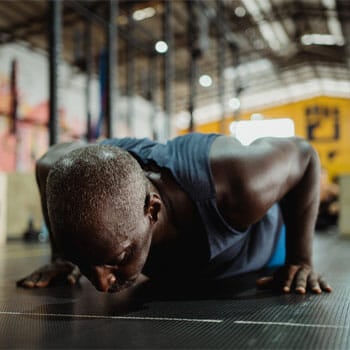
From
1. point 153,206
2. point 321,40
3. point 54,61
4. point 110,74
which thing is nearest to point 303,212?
point 153,206

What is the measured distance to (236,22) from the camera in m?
8.35

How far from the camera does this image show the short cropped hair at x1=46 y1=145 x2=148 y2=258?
900 mm

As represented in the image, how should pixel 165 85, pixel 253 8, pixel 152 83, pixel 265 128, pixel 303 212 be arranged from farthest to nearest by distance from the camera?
1. pixel 265 128
2. pixel 253 8
3. pixel 152 83
4. pixel 165 85
5. pixel 303 212

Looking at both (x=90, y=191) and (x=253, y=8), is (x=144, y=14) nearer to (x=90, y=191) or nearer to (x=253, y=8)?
(x=253, y=8)

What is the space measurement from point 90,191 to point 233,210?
410 millimetres

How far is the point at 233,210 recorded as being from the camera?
1186 millimetres

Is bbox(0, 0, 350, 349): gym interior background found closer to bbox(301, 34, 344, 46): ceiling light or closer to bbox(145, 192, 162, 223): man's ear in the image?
bbox(301, 34, 344, 46): ceiling light

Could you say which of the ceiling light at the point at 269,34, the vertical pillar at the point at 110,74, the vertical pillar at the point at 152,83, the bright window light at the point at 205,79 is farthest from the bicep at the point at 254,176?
the bright window light at the point at 205,79

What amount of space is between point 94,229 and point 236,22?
8.01 meters

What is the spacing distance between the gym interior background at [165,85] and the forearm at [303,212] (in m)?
0.15

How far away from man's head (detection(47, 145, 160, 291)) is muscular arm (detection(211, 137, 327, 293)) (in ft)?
0.86

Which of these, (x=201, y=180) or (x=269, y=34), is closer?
(x=201, y=180)

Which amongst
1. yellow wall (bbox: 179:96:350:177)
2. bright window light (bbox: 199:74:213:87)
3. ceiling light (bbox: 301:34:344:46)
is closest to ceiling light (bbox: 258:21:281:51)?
ceiling light (bbox: 301:34:344:46)

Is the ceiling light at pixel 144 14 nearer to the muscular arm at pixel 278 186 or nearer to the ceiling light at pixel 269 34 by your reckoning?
the ceiling light at pixel 269 34
